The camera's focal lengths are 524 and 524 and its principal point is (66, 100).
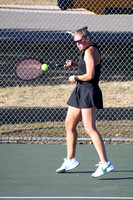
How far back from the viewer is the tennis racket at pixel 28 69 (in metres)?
7.01

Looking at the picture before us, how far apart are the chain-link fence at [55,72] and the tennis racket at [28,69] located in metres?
1.37

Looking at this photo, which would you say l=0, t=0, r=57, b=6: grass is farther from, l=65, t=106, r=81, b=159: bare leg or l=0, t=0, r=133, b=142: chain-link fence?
l=65, t=106, r=81, b=159: bare leg

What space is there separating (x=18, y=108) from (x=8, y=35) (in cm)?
805

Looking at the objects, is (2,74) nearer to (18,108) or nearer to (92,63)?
(18,108)

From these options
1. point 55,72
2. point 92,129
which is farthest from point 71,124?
point 55,72

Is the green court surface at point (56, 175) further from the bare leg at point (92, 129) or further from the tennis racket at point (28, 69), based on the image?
the tennis racket at point (28, 69)

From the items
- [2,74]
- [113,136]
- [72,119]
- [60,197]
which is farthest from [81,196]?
[2,74]

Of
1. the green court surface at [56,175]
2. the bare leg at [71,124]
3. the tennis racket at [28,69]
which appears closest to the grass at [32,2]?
the green court surface at [56,175]

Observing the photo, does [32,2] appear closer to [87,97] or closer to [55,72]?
[55,72]

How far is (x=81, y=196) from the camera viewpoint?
5.33 meters

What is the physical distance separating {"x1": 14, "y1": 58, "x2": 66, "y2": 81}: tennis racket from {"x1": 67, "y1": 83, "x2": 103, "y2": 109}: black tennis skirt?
3.38 feet

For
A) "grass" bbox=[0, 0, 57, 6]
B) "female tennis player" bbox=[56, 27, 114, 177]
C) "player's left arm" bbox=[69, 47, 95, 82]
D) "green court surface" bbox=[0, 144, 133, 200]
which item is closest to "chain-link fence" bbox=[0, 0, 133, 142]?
"green court surface" bbox=[0, 144, 133, 200]

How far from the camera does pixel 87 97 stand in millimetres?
5957

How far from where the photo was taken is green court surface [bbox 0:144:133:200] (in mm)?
5441
